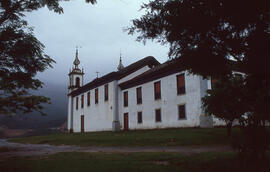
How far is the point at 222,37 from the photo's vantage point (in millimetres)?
4855

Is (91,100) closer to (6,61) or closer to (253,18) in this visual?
(6,61)

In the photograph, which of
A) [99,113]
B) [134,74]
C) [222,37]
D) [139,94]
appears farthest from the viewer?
[99,113]

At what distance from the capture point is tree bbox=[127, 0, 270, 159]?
4.30 m

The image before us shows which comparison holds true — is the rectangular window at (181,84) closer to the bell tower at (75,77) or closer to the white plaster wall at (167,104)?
the white plaster wall at (167,104)

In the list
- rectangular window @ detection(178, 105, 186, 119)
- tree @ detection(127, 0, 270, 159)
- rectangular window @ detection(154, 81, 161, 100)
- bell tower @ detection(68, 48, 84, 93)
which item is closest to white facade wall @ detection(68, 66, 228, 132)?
rectangular window @ detection(178, 105, 186, 119)

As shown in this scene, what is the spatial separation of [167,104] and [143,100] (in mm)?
4094

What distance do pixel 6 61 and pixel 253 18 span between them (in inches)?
243

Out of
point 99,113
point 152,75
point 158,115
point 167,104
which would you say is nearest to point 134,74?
point 152,75

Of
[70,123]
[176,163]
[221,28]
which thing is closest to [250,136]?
[176,163]

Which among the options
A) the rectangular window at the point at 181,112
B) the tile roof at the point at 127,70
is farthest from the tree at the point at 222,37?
the tile roof at the point at 127,70

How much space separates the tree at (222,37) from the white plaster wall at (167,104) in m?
13.0

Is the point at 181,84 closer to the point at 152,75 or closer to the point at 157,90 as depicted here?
the point at 157,90

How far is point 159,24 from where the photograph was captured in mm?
5293

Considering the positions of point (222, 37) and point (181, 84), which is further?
point (181, 84)
